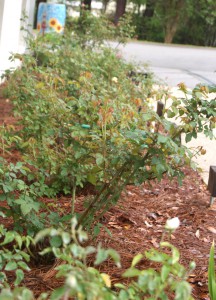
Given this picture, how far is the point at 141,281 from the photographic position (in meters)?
1.76

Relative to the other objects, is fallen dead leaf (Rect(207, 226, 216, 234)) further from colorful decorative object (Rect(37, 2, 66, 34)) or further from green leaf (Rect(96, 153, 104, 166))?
colorful decorative object (Rect(37, 2, 66, 34))

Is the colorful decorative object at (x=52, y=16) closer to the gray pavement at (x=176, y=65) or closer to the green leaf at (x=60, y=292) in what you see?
the gray pavement at (x=176, y=65)

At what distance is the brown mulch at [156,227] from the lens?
3.29 metres

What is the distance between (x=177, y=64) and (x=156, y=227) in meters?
16.2

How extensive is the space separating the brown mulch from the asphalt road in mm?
8497

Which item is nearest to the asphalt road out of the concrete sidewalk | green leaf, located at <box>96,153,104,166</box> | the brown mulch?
the concrete sidewalk

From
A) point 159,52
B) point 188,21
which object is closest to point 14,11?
point 159,52

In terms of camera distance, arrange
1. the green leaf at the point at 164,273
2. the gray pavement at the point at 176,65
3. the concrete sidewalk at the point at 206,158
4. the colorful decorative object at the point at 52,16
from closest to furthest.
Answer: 1. the green leaf at the point at 164,273
2. the concrete sidewalk at the point at 206,158
3. the gray pavement at the point at 176,65
4. the colorful decorative object at the point at 52,16

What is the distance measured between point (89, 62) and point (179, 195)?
3511mm

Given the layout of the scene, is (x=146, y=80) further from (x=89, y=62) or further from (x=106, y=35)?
(x=106, y=35)

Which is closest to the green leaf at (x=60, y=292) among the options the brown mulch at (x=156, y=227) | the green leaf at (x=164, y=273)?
the green leaf at (x=164, y=273)

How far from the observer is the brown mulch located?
129 inches

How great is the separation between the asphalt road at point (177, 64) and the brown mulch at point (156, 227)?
8.50 m

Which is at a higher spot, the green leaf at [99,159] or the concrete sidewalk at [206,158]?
the green leaf at [99,159]
